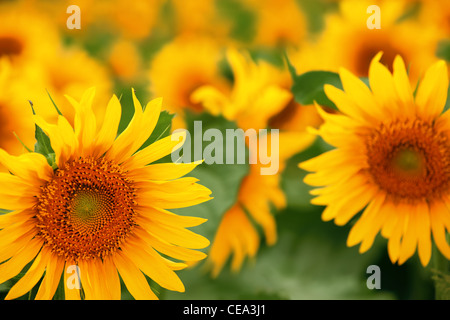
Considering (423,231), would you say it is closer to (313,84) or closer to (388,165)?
(388,165)

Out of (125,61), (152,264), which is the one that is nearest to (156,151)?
(152,264)

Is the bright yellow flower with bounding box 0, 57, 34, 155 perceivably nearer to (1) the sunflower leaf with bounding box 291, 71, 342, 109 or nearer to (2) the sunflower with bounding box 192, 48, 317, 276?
(2) the sunflower with bounding box 192, 48, 317, 276

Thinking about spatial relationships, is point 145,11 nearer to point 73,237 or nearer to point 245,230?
point 245,230

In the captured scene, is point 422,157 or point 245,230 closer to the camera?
point 422,157

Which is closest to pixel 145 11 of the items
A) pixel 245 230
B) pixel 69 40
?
pixel 69 40

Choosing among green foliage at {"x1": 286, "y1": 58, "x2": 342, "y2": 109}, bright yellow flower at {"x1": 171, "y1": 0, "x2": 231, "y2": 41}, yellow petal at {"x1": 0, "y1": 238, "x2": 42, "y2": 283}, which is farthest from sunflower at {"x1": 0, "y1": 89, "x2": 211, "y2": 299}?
bright yellow flower at {"x1": 171, "y1": 0, "x2": 231, "y2": 41}
